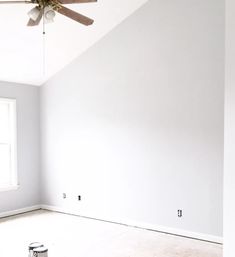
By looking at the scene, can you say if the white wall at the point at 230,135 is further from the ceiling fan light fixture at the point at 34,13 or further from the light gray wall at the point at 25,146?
the light gray wall at the point at 25,146

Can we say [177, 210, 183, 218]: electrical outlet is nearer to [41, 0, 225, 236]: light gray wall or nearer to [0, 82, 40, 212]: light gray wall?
[41, 0, 225, 236]: light gray wall

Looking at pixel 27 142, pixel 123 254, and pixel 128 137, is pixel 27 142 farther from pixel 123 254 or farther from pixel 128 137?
pixel 123 254

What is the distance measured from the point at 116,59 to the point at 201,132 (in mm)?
1870

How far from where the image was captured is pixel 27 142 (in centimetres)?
605

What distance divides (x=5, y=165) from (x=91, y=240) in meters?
2.40

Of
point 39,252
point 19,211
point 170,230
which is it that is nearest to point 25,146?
point 19,211

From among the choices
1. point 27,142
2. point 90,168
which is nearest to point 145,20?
point 90,168

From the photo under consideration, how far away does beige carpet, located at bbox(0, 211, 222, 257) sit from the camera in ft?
A: 12.8

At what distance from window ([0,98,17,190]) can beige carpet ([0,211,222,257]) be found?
2.61 feet

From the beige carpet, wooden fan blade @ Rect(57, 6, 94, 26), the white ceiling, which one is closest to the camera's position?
wooden fan blade @ Rect(57, 6, 94, 26)

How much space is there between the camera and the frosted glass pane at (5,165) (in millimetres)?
5777

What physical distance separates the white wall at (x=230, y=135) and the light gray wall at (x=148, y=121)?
1.05 m

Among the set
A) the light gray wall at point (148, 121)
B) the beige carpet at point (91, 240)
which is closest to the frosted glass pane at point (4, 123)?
the light gray wall at point (148, 121)

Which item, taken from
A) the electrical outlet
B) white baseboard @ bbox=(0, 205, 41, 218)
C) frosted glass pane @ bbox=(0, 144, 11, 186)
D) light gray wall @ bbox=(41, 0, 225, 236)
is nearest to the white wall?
light gray wall @ bbox=(41, 0, 225, 236)
